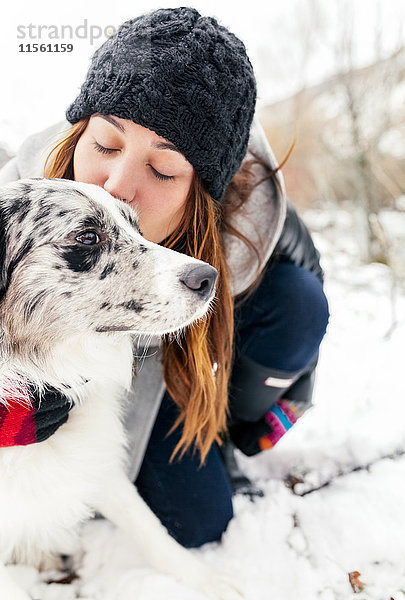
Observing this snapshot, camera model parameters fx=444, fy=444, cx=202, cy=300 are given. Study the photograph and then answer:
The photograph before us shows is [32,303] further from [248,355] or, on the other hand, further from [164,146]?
[248,355]

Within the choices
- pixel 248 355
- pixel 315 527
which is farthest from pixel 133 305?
pixel 315 527

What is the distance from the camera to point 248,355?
252 centimetres

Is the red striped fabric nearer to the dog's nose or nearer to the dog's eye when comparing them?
the dog's eye

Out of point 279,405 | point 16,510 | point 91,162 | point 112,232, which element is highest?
point 91,162

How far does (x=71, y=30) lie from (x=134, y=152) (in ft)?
4.16

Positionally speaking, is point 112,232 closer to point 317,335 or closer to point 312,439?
point 317,335

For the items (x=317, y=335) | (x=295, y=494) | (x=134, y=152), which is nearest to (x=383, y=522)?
(x=295, y=494)

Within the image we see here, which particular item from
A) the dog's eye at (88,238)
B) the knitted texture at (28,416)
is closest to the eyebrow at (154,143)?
the dog's eye at (88,238)

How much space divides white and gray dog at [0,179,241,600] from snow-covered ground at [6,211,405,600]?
1.62 feet

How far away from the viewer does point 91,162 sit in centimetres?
170

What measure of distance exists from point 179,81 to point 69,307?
2.90 ft

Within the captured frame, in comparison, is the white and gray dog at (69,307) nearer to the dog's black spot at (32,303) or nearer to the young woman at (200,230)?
the dog's black spot at (32,303)

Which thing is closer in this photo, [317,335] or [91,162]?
[91,162]

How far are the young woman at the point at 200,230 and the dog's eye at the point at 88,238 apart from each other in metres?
0.26
